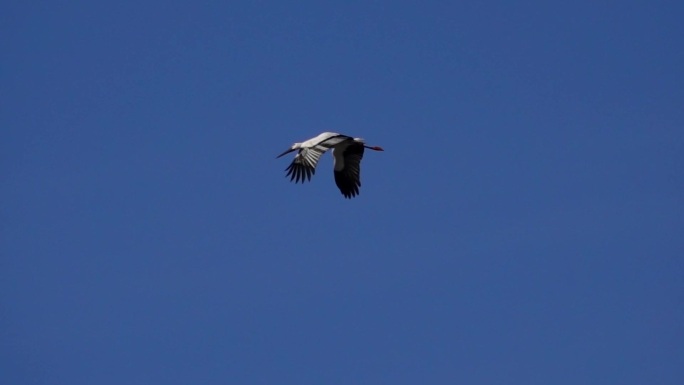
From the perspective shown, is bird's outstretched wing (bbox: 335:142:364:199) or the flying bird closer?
the flying bird

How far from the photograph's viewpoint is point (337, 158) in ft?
105

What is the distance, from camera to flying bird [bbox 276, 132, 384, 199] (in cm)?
3000

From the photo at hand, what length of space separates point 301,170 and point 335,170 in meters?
2.40

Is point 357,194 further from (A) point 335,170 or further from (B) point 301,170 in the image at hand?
(B) point 301,170

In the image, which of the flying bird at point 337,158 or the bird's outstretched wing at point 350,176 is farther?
the bird's outstretched wing at point 350,176

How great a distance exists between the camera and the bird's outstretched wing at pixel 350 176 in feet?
105

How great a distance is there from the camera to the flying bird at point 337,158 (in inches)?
1181

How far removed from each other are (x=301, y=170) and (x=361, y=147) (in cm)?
249

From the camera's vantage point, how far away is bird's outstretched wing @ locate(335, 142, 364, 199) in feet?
105

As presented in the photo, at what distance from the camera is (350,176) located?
1270 inches

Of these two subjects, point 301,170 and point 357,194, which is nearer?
point 301,170

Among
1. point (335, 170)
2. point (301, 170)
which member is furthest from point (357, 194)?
point (301, 170)

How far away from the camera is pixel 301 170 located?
30.0m

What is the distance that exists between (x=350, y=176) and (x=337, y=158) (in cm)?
60
